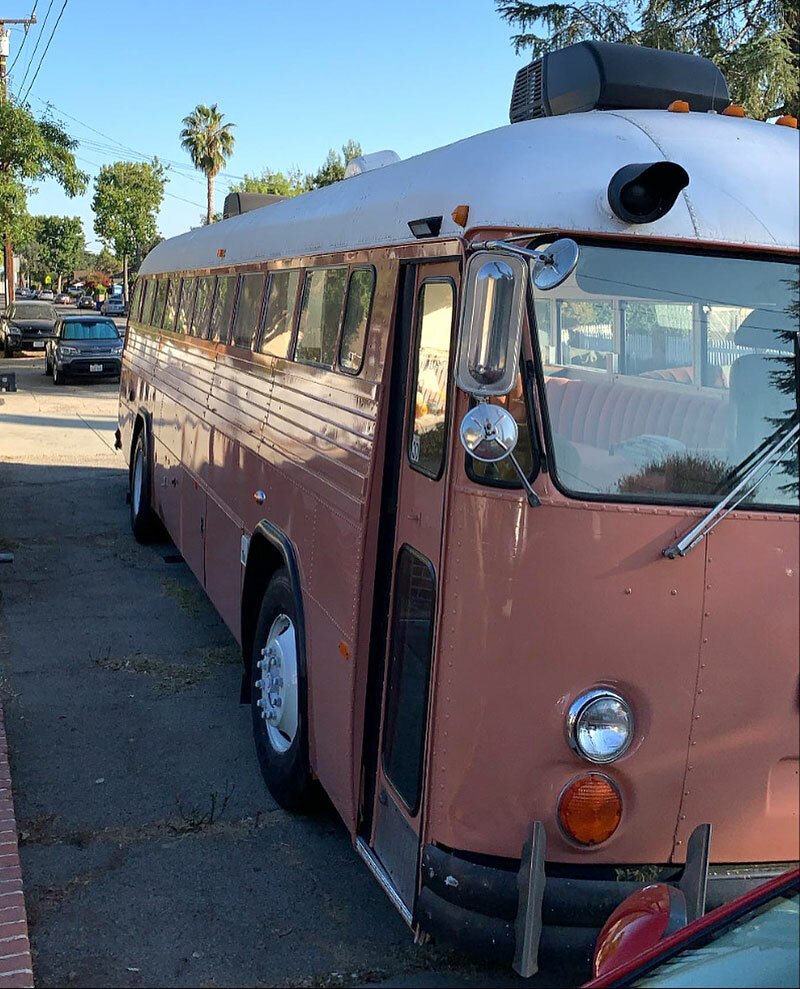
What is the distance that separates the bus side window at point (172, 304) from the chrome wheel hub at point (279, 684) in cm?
448

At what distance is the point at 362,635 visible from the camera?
12.4 feet

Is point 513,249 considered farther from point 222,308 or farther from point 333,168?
point 333,168

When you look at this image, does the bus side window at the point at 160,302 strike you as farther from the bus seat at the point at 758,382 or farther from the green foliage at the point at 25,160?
the green foliage at the point at 25,160

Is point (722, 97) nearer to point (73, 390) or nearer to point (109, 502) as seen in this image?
point (109, 502)

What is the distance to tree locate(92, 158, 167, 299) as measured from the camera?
232 feet

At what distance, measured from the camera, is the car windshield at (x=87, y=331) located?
991 inches

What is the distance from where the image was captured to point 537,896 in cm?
303

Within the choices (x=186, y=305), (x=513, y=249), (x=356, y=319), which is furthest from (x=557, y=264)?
(x=186, y=305)

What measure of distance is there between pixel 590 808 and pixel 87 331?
2412cm

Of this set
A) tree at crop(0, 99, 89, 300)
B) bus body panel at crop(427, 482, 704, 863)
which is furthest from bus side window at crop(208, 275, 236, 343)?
tree at crop(0, 99, 89, 300)

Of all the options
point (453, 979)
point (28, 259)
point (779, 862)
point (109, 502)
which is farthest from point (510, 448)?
point (28, 259)

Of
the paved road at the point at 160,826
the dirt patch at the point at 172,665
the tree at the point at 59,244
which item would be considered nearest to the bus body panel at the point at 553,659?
the paved road at the point at 160,826

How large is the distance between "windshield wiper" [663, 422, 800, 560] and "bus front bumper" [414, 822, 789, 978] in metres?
0.84

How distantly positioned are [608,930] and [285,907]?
1.75 m
